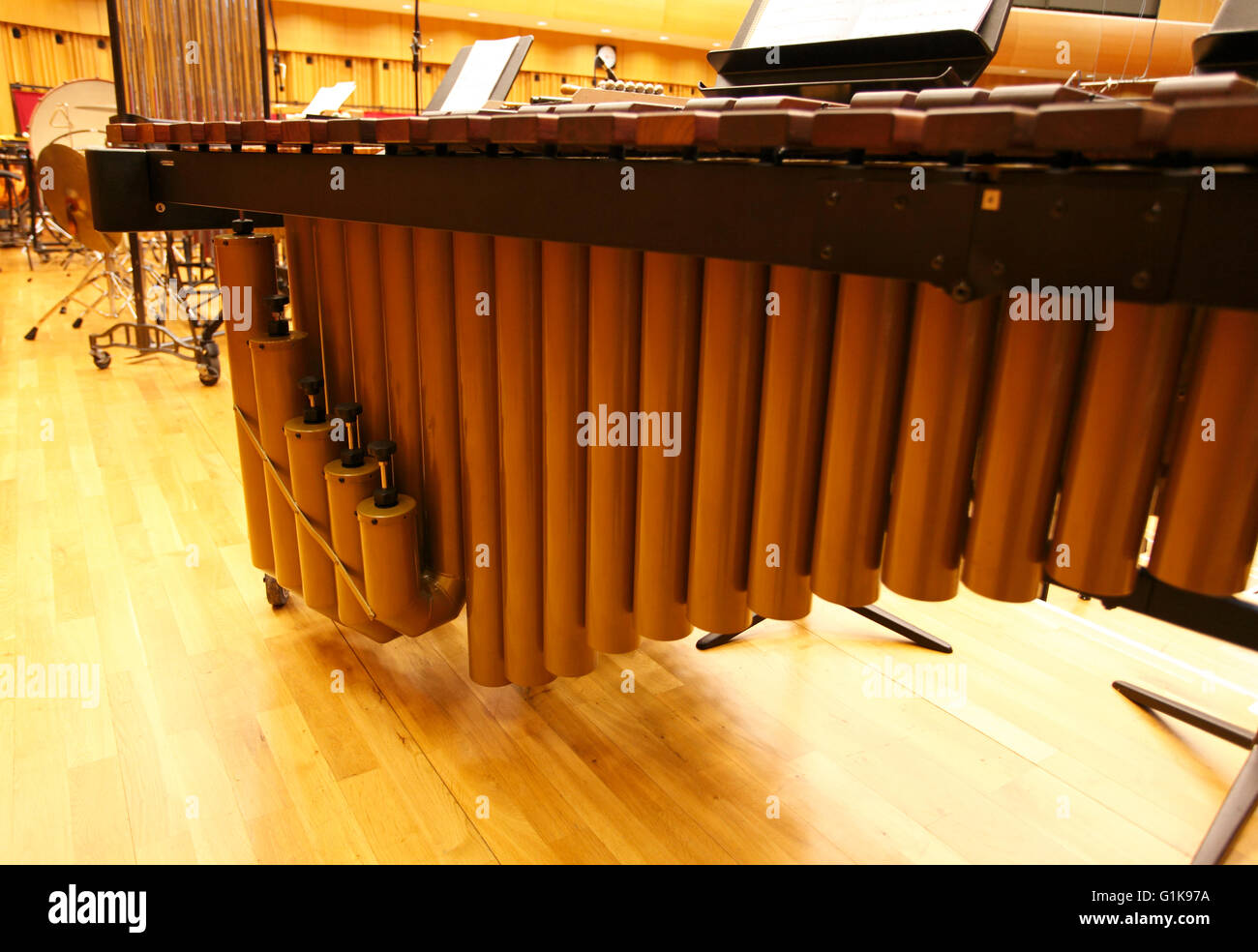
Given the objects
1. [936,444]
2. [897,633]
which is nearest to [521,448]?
[936,444]

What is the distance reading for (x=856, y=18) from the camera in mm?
1414

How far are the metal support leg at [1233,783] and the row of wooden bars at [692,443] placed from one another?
703 millimetres

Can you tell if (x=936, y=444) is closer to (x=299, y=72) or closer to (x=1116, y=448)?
(x=1116, y=448)

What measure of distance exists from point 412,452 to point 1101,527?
1.13 meters

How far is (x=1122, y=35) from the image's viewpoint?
339 inches

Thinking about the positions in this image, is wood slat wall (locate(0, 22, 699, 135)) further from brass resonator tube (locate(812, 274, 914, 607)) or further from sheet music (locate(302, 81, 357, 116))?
brass resonator tube (locate(812, 274, 914, 607))

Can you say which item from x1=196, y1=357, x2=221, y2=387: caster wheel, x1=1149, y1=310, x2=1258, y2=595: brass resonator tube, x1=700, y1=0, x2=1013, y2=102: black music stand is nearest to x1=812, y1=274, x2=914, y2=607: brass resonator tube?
x1=1149, y1=310, x2=1258, y2=595: brass resonator tube

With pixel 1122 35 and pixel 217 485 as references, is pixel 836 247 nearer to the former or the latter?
pixel 217 485

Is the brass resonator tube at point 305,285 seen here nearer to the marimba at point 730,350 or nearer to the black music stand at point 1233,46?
the marimba at point 730,350

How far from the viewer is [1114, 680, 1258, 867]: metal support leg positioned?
1299 mm

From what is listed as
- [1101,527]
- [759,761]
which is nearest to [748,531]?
Answer: [1101,527]

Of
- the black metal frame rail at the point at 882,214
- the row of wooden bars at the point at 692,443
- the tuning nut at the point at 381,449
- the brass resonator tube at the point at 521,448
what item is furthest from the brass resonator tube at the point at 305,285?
the brass resonator tube at the point at 521,448

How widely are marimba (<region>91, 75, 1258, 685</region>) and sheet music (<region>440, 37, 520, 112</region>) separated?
116cm

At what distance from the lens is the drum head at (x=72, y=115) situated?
4188mm
